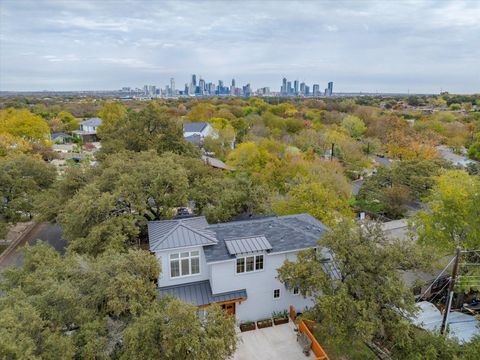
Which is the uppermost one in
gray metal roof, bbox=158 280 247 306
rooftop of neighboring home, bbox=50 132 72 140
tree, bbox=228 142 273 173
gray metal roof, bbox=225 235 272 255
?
tree, bbox=228 142 273 173

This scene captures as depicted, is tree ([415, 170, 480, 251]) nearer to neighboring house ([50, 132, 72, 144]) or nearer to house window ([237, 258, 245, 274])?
house window ([237, 258, 245, 274])

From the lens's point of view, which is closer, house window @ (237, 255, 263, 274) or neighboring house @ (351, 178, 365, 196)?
house window @ (237, 255, 263, 274)

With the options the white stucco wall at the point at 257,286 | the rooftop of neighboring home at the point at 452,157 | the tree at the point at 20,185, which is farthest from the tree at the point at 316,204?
the rooftop of neighboring home at the point at 452,157

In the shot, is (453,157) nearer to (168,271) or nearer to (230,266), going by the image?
(230,266)

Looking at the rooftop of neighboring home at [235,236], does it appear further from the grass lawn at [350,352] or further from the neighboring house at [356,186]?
the neighboring house at [356,186]

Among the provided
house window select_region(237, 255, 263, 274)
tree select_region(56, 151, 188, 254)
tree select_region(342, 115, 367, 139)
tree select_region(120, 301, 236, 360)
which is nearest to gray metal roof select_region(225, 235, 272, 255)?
house window select_region(237, 255, 263, 274)

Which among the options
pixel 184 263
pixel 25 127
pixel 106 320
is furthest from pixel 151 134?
pixel 25 127
